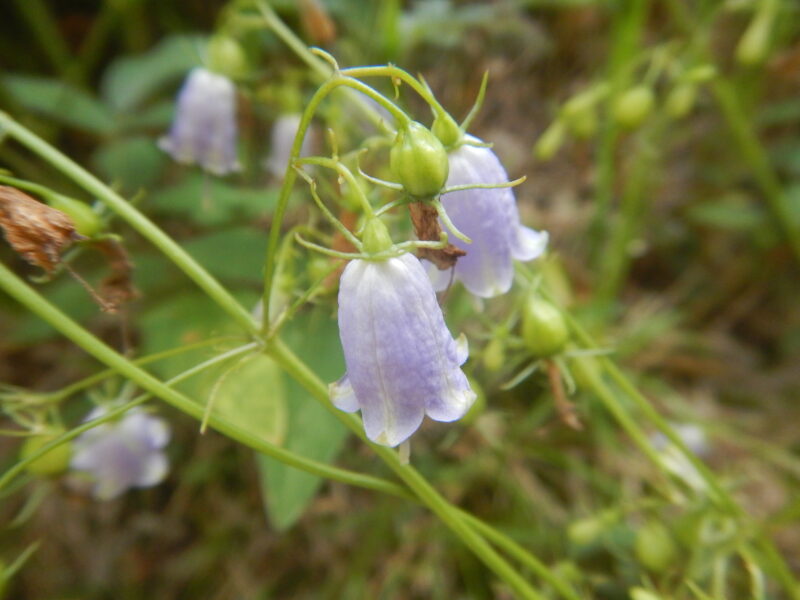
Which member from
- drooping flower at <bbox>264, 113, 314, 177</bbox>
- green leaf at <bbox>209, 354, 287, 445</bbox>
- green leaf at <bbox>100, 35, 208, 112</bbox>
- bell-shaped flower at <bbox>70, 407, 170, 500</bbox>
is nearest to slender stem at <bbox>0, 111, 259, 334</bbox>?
green leaf at <bbox>209, 354, 287, 445</bbox>

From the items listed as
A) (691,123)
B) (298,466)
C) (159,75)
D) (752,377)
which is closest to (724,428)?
(752,377)

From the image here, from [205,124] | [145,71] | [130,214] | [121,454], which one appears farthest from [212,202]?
[130,214]

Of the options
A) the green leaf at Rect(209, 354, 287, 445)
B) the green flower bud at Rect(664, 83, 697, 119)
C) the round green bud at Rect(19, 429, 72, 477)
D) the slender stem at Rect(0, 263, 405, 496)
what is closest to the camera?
the slender stem at Rect(0, 263, 405, 496)

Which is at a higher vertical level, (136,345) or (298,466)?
(298,466)

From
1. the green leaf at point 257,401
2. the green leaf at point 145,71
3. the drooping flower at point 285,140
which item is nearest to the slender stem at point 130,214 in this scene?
the green leaf at point 257,401

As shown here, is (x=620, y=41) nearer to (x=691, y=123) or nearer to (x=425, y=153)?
(x=691, y=123)

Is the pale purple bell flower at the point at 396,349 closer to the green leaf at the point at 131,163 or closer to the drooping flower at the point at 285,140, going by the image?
the drooping flower at the point at 285,140

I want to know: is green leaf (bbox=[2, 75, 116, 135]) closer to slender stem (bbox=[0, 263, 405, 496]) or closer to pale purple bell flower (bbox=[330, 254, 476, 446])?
slender stem (bbox=[0, 263, 405, 496])
